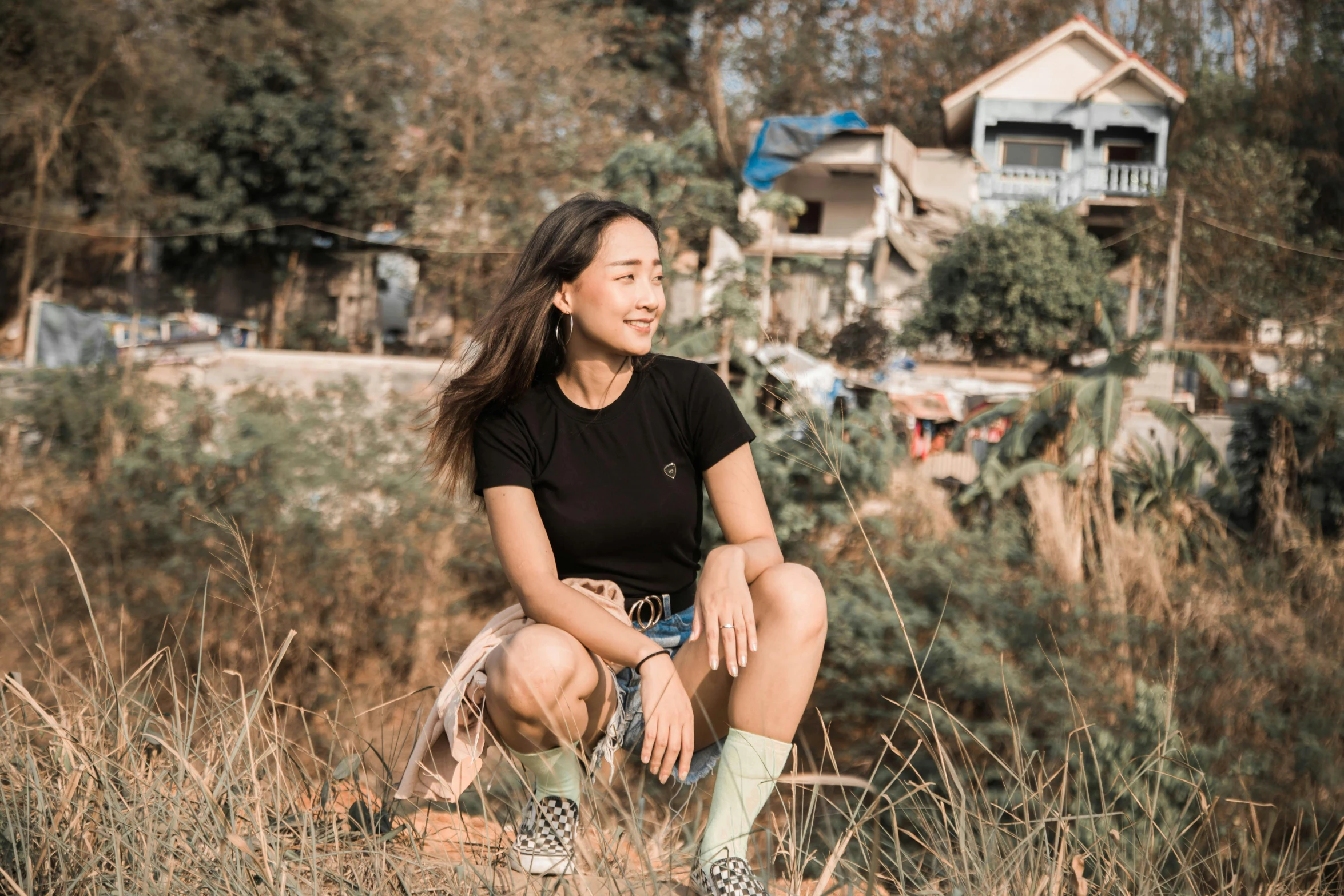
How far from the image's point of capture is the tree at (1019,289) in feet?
56.0

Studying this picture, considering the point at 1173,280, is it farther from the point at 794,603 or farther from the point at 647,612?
the point at 794,603

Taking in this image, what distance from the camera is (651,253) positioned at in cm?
219

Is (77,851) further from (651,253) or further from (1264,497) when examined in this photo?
(1264,497)

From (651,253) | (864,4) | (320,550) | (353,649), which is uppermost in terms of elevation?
(864,4)

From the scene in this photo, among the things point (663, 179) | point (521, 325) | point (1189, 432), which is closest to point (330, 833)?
point (521, 325)

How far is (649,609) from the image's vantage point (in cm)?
221

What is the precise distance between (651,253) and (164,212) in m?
19.6

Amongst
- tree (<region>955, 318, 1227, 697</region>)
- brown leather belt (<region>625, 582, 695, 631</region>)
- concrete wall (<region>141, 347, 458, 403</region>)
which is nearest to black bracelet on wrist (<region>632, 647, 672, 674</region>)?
brown leather belt (<region>625, 582, 695, 631</region>)

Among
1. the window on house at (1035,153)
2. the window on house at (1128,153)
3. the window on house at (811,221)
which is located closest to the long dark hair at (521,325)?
the window on house at (811,221)

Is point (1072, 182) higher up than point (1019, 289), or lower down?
higher up

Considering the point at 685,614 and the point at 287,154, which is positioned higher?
the point at 287,154

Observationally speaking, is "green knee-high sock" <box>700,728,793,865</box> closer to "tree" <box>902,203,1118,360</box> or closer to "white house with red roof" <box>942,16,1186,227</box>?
"tree" <box>902,203,1118,360</box>

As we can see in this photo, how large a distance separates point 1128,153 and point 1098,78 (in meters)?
1.89

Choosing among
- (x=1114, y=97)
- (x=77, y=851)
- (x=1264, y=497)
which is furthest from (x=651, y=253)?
(x=1114, y=97)
